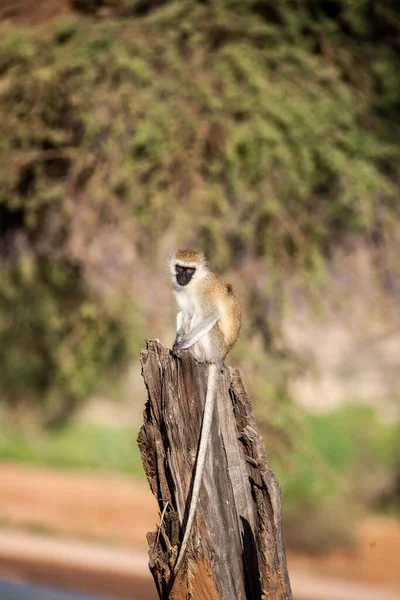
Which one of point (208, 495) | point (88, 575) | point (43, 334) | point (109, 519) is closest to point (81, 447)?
point (43, 334)

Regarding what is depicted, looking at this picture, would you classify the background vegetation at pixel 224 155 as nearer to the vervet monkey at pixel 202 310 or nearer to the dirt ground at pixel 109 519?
the dirt ground at pixel 109 519

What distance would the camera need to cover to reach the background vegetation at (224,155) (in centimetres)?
828

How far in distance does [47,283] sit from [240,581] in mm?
7898

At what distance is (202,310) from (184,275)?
317mm

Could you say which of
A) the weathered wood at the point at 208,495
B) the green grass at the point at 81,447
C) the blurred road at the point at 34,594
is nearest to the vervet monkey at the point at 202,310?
the weathered wood at the point at 208,495

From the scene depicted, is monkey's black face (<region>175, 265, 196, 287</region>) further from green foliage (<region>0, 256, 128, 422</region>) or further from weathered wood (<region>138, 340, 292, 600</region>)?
→ green foliage (<region>0, 256, 128, 422</region>)

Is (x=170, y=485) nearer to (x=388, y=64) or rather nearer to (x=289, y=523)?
(x=289, y=523)

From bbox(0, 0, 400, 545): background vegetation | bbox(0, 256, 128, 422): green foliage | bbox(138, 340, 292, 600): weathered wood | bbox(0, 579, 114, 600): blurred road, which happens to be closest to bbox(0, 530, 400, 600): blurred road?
bbox(0, 579, 114, 600): blurred road

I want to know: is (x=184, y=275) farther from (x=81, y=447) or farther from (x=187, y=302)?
(x=81, y=447)

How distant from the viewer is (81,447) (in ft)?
38.8

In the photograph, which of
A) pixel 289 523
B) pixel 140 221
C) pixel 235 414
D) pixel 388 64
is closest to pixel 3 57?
Result: pixel 140 221

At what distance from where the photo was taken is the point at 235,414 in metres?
3.63

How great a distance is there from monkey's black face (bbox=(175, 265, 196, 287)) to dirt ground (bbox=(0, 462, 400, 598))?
434 cm

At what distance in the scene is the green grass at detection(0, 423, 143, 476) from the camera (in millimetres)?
11523
